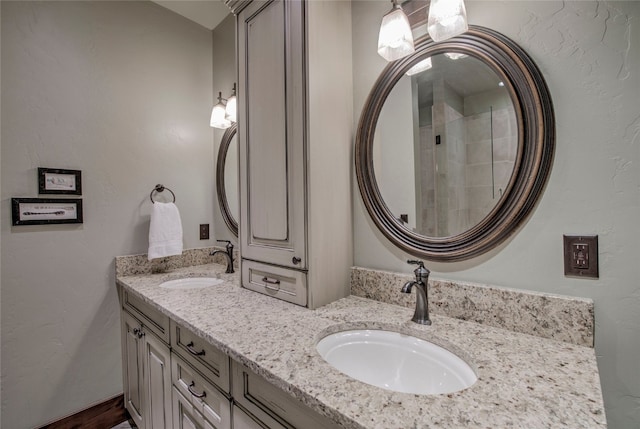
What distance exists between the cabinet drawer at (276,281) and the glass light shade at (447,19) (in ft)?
3.16

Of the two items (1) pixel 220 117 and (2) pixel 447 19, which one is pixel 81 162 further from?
(2) pixel 447 19

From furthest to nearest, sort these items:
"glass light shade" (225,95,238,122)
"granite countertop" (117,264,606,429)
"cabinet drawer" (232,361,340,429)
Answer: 1. "glass light shade" (225,95,238,122)
2. "cabinet drawer" (232,361,340,429)
3. "granite countertop" (117,264,606,429)

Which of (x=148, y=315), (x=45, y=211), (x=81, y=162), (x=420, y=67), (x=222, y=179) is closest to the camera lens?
(x=420, y=67)

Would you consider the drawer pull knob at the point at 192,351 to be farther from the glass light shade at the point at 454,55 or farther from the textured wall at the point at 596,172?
the glass light shade at the point at 454,55

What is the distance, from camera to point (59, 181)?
5.06 feet

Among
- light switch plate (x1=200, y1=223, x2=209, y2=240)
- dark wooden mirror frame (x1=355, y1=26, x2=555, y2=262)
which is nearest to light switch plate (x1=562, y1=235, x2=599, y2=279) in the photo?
dark wooden mirror frame (x1=355, y1=26, x2=555, y2=262)

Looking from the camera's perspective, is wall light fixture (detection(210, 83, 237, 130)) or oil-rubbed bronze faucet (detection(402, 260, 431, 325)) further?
wall light fixture (detection(210, 83, 237, 130))

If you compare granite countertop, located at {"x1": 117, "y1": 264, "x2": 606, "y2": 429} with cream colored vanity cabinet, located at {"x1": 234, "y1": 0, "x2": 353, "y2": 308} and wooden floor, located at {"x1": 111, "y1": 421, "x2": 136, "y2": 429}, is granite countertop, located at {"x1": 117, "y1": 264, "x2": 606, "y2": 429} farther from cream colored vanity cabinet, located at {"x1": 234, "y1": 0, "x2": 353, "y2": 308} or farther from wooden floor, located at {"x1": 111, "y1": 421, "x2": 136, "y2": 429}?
wooden floor, located at {"x1": 111, "y1": 421, "x2": 136, "y2": 429}

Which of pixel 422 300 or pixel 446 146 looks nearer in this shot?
pixel 422 300

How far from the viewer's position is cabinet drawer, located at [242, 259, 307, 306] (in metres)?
1.16

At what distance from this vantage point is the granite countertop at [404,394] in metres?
0.53

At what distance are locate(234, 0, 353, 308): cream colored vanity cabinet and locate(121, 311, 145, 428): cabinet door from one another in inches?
28.4

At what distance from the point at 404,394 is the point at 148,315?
1287mm

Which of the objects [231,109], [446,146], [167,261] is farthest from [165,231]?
[446,146]
